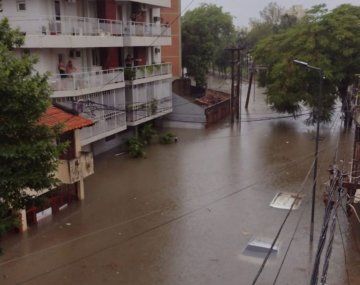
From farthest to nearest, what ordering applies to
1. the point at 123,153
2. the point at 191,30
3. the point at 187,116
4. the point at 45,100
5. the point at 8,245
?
the point at 191,30 < the point at 187,116 < the point at 123,153 < the point at 8,245 < the point at 45,100

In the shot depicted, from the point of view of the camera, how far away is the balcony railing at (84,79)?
21.8m

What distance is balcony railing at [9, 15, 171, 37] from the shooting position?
21.5 metres

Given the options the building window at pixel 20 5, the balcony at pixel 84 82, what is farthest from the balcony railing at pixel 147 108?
the building window at pixel 20 5

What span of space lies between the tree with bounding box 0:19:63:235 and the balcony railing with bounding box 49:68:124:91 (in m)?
12.0

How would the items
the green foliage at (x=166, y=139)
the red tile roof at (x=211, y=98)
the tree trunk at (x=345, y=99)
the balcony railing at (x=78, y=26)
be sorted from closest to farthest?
the balcony railing at (x=78, y=26) → the green foliage at (x=166, y=139) → the tree trunk at (x=345, y=99) → the red tile roof at (x=211, y=98)

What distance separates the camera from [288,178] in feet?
74.9

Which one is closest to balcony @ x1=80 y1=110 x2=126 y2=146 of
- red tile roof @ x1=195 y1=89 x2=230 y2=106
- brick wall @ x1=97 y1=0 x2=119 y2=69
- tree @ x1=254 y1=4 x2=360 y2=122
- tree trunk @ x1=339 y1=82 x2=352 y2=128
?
brick wall @ x1=97 y1=0 x2=119 y2=69

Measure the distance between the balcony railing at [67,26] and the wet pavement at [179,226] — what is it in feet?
23.2

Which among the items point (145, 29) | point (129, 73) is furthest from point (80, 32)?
point (145, 29)

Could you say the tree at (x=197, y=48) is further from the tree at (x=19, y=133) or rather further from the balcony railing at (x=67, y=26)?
the tree at (x=19, y=133)

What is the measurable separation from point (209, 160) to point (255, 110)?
19.1 m

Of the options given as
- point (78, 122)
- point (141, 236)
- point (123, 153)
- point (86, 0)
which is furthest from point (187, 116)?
point (141, 236)

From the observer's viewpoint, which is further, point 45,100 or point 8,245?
point 8,245

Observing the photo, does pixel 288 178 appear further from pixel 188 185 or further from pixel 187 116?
pixel 187 116
